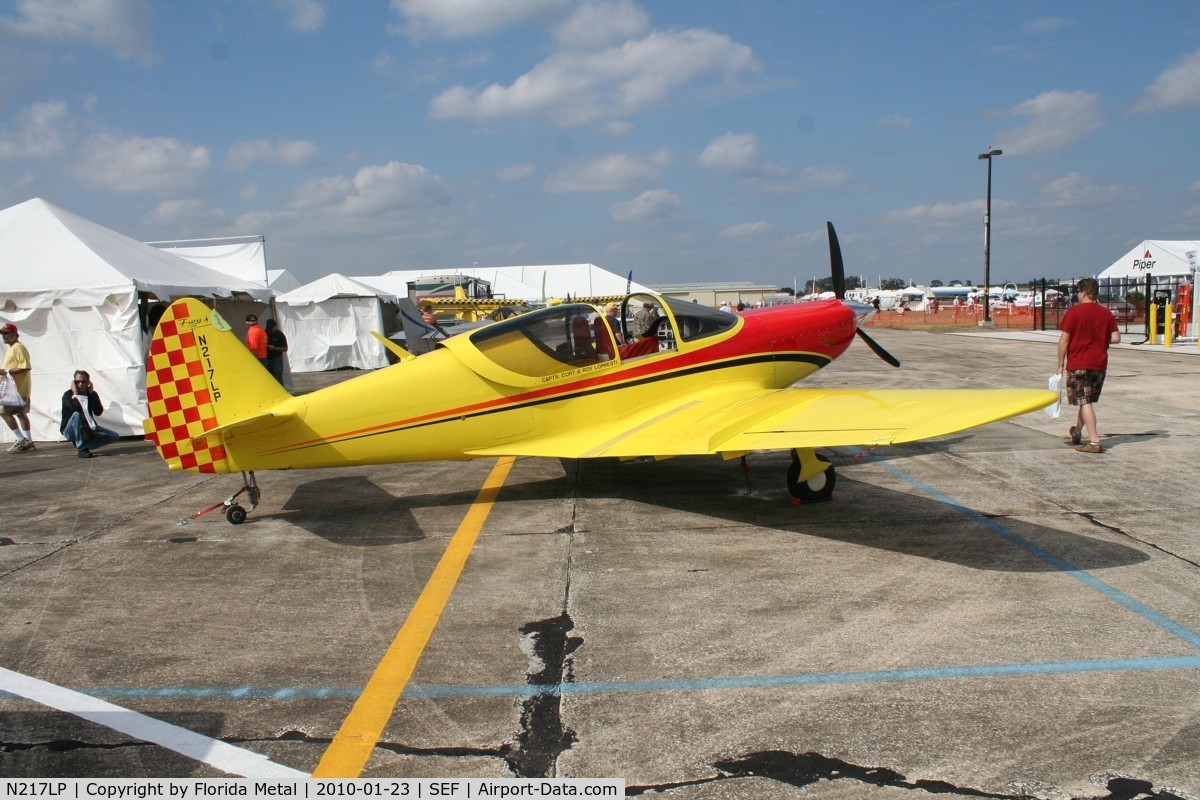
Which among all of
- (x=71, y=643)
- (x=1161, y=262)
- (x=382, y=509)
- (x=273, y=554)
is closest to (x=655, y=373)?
(x=382, y=509)

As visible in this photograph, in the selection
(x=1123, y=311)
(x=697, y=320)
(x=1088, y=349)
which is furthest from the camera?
(x=1123, y=311)

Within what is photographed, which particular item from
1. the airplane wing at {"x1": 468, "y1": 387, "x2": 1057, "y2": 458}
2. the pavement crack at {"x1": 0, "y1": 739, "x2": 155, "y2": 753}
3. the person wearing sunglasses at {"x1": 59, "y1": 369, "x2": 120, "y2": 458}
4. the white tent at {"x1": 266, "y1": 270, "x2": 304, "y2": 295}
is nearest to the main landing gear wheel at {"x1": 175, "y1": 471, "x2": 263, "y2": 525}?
the airplane wing at {"x1": 468, "y1": 387, "x2": 1057, "y2": 458}

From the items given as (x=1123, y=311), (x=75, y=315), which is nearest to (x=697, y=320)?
(x=75, y=315)

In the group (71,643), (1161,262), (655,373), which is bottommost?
(71,643)

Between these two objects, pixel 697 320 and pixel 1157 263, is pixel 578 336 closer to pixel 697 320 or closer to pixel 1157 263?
pixel 697 320

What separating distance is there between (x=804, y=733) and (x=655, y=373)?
4525mm

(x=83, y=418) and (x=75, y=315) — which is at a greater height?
(x=75, y=315)

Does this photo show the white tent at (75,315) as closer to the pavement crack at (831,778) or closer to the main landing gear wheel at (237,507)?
the main landing gear wheel at (237,507)

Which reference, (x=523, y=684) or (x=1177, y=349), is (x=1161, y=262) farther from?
(x=523, y=684)

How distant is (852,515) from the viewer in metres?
6.45

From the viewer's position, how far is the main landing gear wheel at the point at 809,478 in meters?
6.65

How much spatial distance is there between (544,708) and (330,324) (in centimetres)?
2044

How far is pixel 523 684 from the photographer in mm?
3746
